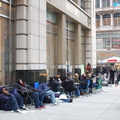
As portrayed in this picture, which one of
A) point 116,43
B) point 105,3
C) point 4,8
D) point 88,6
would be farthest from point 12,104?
point 105,3

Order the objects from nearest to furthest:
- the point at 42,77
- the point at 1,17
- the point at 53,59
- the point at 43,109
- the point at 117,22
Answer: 1. the point at 43,109
2. the point at 1,17
3. the point at 42,77
4. the point at 53,59
5. the point at 117,22

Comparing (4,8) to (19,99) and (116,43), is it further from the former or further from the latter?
(116,43)

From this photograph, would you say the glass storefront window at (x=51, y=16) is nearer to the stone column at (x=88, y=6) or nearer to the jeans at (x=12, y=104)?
the stone column at (x=88, y=6)

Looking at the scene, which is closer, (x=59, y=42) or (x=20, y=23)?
(x=20, y=23)

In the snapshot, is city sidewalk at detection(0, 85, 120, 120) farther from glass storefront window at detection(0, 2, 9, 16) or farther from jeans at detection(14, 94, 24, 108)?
glass storefront window at detection(0, 2, 9, 16)

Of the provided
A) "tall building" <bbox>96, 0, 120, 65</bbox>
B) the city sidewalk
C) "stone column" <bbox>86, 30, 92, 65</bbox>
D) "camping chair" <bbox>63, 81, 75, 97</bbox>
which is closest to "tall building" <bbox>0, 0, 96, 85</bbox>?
"camping chair" <bbox>63, 81, 75, 97</bbox>

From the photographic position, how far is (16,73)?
1249cm

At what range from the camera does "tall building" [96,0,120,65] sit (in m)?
49.3

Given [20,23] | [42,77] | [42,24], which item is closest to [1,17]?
[20,23]

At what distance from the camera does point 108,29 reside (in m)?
49.9

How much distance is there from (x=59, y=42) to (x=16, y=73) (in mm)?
5816

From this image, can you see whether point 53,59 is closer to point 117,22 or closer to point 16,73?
point 16,73

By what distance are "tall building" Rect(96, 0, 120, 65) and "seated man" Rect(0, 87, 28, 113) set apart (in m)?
41.2

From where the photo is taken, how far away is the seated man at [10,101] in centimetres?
903
